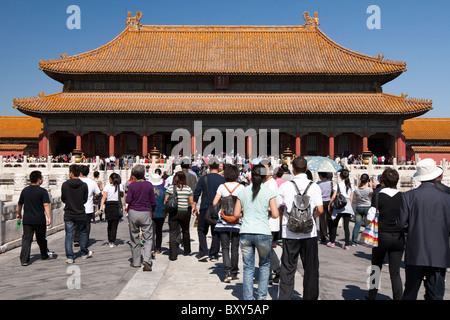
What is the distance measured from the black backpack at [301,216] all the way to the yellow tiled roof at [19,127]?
37.1 m

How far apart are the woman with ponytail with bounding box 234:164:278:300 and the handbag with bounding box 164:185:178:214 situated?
267cm

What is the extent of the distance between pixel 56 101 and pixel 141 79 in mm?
6611

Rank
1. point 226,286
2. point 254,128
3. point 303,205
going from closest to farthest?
point 303,205
point 226,286
point 254,128

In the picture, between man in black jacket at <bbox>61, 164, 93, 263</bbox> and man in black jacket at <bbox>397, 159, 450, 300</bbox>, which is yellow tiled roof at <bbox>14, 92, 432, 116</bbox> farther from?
man in black jacket at <bbox>397, 159, 450, 300</bbox>

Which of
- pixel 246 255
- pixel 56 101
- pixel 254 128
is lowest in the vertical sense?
pixel 246 255

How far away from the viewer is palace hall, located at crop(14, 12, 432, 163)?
33.9m

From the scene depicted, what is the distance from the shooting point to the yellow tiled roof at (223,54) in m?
35.2

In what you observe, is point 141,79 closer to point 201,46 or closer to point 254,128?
point 201,46

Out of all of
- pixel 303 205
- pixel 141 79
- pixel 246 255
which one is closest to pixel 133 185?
pixel 246 255

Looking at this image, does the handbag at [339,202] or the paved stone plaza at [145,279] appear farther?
the handbag at [339,202]

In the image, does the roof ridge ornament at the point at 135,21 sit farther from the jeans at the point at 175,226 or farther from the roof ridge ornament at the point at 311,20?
the jeans at the point at 175,226

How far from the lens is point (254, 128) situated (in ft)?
113

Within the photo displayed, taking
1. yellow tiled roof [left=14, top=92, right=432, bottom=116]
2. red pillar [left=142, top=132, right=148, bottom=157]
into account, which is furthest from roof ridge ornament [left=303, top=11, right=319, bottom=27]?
red pillar [left=142, top=132, right=148, bottom=157]

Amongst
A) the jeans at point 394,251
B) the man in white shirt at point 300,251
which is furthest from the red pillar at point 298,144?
the man in white shirt at point 300,251
